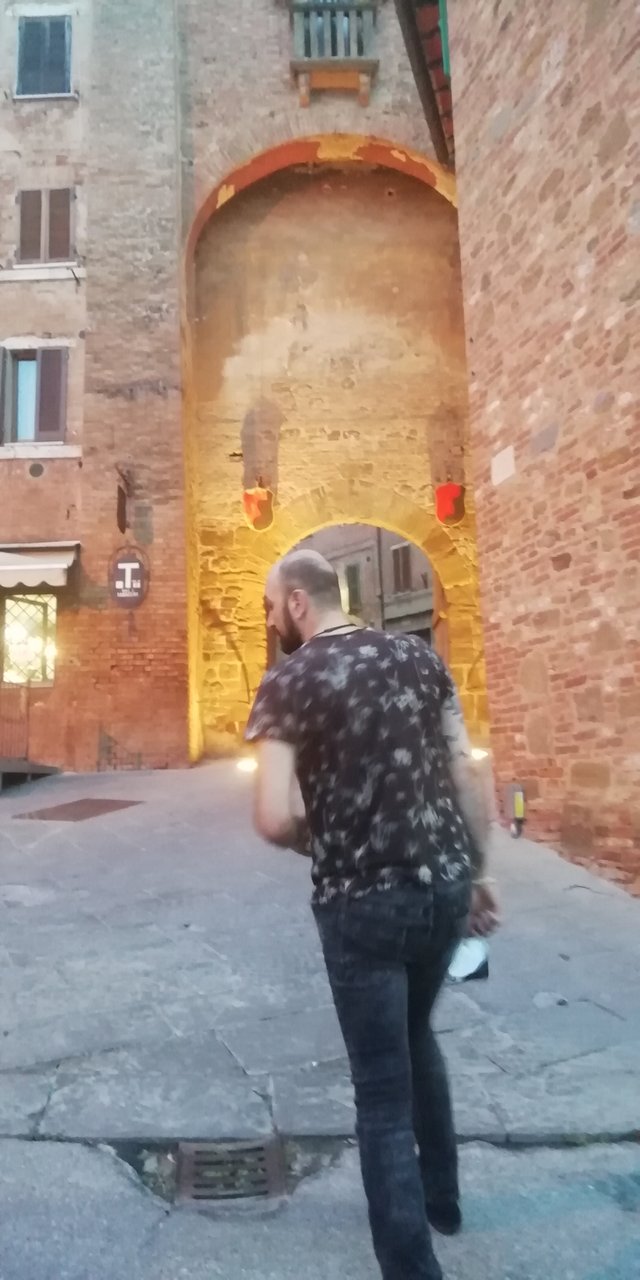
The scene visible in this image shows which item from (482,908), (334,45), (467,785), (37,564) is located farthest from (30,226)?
(482,908)

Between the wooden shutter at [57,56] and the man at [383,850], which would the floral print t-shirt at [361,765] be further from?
the wooden shutter at [57,56]

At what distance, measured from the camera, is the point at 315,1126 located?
2.52 metres

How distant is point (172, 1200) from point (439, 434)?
12484 mm

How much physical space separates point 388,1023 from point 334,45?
15.1 m

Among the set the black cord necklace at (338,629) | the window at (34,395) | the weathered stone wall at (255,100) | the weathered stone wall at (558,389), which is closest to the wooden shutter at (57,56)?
the weathered stone wall at (255,100)

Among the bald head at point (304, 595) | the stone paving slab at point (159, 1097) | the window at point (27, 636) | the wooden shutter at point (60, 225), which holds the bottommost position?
the stone paving slab at point (159, 1097)

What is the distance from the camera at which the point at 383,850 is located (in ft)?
5.76

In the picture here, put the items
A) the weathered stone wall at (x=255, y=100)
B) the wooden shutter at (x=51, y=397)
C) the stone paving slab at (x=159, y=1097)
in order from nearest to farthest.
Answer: the stone paving slab at (x=159, y=1097), the wooden shutter at (x=51, y=397), the weathered stone wall at (x=255, y=100)

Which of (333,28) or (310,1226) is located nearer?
(310,1226)

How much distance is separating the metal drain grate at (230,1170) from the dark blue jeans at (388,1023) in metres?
0.67

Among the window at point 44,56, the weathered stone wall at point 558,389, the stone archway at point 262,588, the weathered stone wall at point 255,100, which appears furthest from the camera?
the weathered stone wall at point 255,100

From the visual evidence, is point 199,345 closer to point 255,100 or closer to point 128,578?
point 255,100

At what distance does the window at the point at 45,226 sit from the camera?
12.3 metres

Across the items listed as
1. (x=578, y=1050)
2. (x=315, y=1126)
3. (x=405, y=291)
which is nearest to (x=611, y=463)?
(x=578, y=1050)
